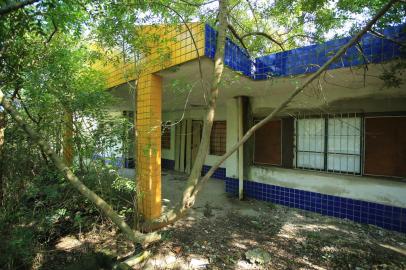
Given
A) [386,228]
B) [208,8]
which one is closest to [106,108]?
[208,8]

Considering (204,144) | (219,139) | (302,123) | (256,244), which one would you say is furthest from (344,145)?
(219,139)

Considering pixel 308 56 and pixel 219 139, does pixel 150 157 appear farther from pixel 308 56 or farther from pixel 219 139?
pixel 219 139

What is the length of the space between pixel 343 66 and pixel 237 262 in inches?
132

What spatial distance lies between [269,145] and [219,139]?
2807mm

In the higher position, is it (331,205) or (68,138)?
(68,138)

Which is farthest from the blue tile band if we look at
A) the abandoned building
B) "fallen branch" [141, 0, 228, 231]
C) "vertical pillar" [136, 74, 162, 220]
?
"vertical pillar" [136, 74, 162, 220]

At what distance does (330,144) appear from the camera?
17.4ft

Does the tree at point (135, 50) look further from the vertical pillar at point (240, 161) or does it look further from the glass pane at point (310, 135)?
the vertical pillar at point (240, 161)

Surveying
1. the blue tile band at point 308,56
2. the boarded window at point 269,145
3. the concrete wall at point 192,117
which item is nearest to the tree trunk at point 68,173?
the blue tile band at point 308,56

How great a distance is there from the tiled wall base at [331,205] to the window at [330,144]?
64cm

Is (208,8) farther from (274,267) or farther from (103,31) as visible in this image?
(274,267)

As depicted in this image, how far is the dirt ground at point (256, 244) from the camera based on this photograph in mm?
3311

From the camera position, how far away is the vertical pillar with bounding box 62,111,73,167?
396 cm

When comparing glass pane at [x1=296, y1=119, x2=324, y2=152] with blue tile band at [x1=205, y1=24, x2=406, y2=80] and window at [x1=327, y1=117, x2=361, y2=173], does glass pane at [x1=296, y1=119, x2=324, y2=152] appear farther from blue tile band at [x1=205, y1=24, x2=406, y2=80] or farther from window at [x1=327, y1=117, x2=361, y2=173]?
blue tile band at [x1=205, y1=24, x2=406, y2=80]
